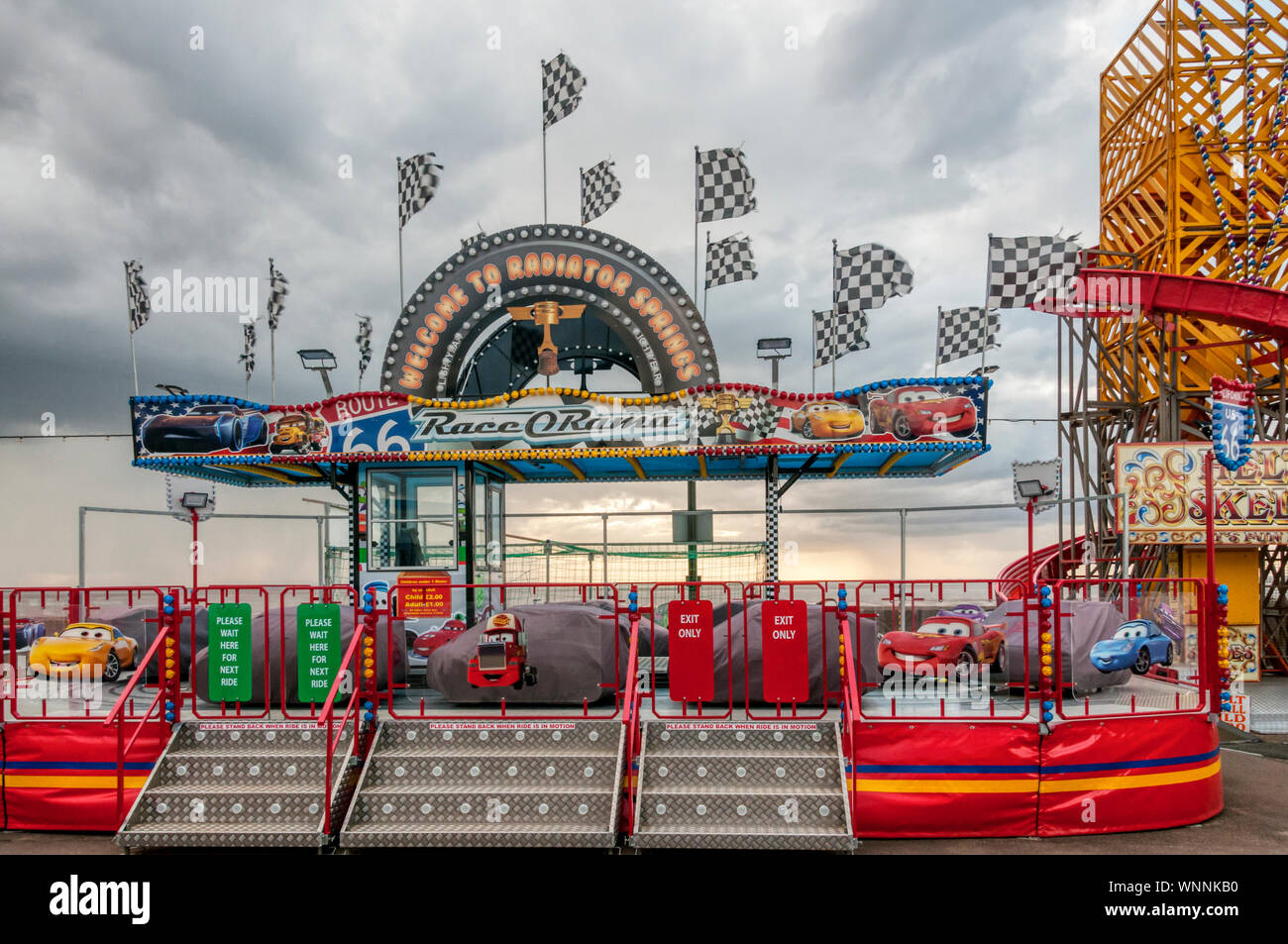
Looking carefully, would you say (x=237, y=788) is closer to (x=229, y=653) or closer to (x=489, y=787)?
(x=229, y=653)

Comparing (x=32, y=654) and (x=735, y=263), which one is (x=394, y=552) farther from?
(x=735, y=263)

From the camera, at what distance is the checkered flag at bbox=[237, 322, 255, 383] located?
1688 cm

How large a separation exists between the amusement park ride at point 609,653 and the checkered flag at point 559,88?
10.7ft

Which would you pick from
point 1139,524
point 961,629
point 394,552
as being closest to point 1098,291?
point 1139,524

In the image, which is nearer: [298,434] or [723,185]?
[298,434]

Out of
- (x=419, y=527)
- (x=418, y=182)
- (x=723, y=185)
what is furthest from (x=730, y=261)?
(x=419, y=527)

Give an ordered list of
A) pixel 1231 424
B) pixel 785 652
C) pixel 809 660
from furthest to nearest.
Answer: pixel 1231 424
pixel 809 660
pixel 785 652

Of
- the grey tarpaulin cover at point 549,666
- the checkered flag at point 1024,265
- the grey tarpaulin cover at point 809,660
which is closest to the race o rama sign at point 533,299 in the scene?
the checkered flag at point 1024,265

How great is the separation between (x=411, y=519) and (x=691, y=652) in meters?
6.62

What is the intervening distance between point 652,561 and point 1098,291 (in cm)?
948

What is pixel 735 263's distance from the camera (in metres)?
14.7

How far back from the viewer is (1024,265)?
13461 millimetres

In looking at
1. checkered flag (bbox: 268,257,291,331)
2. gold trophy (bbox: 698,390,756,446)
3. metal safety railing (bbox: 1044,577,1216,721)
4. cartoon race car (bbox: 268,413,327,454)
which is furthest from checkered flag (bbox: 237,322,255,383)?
metal safety railing (bbox: 1044,577,1216,721)

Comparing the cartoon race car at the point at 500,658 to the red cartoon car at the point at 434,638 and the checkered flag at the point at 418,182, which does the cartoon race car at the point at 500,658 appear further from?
the checkered flag at the point at 418,182
